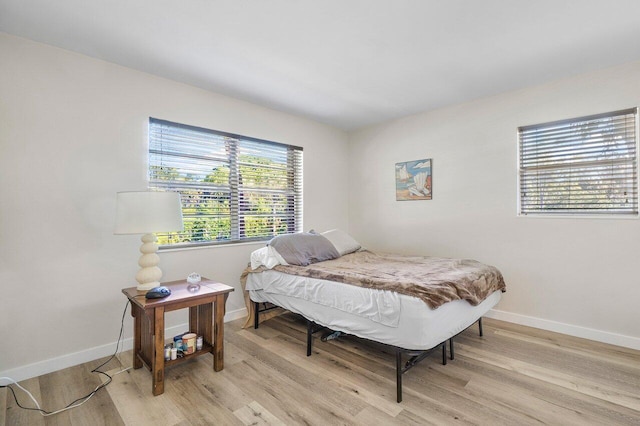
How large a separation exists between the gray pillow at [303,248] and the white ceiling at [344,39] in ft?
4.92

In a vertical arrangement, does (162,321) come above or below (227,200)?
below

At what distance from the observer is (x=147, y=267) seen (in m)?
2.25

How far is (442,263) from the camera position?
2.86 m

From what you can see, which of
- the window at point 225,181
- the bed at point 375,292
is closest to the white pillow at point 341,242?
the bed at point 375,292

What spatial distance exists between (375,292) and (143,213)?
164 centimetres

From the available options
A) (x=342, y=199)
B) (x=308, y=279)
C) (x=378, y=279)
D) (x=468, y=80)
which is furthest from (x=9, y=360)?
(x=468, y=80)

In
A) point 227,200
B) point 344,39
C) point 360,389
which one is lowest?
point 360,389

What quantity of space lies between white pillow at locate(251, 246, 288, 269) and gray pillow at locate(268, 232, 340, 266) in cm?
4

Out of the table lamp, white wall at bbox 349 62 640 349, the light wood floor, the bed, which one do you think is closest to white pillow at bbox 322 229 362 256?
the bed

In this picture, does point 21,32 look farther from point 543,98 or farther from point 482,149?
point 543,98

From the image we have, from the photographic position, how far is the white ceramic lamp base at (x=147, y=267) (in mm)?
2223

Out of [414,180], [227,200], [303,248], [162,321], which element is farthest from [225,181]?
[414,180]

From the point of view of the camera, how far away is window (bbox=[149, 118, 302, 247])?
2893mm

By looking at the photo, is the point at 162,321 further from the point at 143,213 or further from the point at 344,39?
Answer: the point at 344,39
